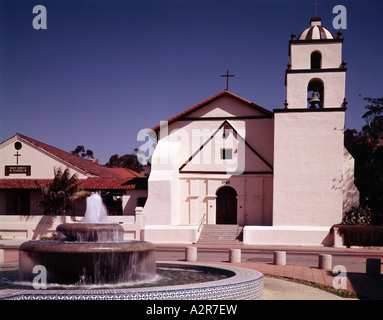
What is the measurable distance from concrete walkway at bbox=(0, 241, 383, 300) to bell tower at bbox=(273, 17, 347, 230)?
432 inches

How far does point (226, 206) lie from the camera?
3177cm

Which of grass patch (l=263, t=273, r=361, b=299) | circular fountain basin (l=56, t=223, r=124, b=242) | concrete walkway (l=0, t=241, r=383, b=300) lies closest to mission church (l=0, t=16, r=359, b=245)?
concrete walkway (l=0, t=241, r=383, b=300)

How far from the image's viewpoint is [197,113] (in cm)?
3272

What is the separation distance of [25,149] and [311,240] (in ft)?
69.6

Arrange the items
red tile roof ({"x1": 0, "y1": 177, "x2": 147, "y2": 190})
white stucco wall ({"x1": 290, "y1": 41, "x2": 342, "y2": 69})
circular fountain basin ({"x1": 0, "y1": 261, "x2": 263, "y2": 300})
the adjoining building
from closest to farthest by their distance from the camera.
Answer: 1. circular fountain basin ({"x1": 0, "y1": 261, "x2": 263, "y2": 300})
2. white stucco wall ({"x1": 290, "y1": 41, "x2": 342, "y2": 69})
3. red tile roof ({"x1": 0, "y1": 177, "x2": 147, "y2": 190})
4. the adjoining building

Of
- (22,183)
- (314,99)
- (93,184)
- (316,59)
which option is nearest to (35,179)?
(22,183)

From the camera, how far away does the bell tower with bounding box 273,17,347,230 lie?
1105 inches

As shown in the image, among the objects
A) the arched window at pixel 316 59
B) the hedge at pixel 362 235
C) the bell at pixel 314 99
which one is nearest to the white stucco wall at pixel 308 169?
the bell at pixel 314 99

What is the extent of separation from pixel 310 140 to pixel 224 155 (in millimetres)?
6244

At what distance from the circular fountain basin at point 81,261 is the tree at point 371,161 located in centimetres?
2172

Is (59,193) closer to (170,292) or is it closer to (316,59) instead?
(316,59)

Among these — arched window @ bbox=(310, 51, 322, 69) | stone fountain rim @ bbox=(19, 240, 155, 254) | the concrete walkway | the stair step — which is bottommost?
the stair step

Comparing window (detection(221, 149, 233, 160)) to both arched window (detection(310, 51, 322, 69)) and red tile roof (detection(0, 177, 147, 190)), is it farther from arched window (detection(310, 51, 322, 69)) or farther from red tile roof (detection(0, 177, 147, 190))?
arched window (detection(310, 51, 322, 69))
